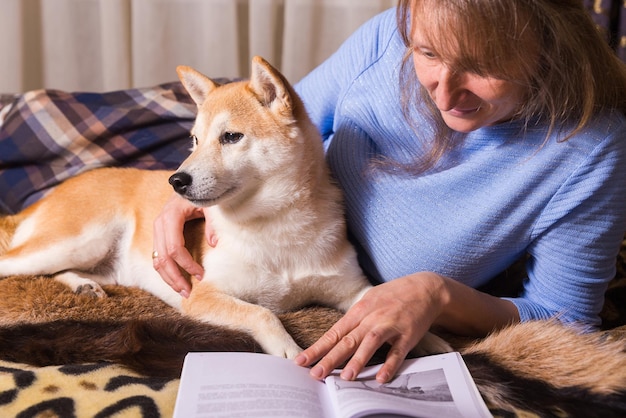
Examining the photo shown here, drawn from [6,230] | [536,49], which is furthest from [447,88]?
[6,230]

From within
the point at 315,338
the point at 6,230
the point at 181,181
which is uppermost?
the point at 181,181

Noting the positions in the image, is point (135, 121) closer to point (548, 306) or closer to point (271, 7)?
point (271, 7)

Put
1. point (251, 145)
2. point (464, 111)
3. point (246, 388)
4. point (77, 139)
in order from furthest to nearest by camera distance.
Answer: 1. point (77, 139)
2. point (251, 145)
3. point (464, 111)
4. point (246, 388)

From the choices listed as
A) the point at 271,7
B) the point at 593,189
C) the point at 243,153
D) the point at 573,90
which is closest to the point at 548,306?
the point at 593,189

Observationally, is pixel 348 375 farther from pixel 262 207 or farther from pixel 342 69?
pixel 342 69

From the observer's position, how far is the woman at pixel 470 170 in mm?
987

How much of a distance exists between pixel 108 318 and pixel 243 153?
0.40m

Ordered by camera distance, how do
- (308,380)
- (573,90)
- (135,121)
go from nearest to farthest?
(308,380) < (573,90) < (135,121)

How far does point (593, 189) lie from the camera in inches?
42.6

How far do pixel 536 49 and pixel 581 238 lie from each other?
351 mm

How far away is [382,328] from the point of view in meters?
0.98

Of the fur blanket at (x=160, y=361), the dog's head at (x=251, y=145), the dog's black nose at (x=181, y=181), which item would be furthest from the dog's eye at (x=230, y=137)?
the fur blanket at (x=160, y=361)

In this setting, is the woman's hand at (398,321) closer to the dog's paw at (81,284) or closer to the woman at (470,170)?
the woman at (470,170)

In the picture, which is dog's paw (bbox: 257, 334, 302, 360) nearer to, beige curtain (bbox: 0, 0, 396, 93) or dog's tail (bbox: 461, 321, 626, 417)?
dog's tail (bbox: 461, 321, 626, 417)
